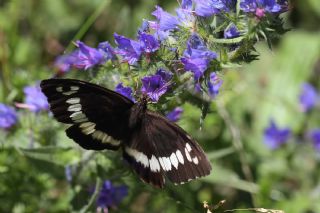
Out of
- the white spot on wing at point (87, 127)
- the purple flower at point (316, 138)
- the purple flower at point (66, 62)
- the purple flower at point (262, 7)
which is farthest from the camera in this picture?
the purple flower at point (316, 138)

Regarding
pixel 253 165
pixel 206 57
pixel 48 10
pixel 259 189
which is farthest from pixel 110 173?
pixel 48 10

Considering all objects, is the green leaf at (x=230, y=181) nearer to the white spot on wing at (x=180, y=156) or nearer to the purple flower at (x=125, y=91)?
the purple flower at (x=125, y=91)

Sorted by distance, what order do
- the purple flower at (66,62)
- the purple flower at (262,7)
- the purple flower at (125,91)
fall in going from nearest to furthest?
the purple flower at (262,7) < the purple flower at (125,91) < the purple flower at (66,62)

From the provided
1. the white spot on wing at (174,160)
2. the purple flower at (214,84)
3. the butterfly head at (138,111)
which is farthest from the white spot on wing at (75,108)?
the purple flower at (214,84)

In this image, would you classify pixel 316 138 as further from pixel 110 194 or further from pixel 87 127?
pixel 87 127

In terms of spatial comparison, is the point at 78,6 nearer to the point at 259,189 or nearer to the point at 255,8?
the point at 259,189

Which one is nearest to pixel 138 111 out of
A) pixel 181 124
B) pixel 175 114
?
pixel 175 114

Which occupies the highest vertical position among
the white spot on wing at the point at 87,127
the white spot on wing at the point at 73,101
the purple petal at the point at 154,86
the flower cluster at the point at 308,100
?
→ the purple petal at the point at 154,86
